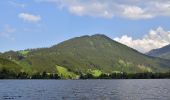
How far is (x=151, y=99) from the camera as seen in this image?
107 meters

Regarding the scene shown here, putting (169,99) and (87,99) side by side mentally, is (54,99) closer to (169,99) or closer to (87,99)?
(87,99)

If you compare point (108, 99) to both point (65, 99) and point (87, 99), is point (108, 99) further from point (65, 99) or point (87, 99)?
point (65, 99)

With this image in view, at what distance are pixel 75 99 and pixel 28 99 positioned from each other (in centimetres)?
1362

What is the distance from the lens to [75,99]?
348 ft

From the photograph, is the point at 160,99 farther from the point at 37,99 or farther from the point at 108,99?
the point at 37,99

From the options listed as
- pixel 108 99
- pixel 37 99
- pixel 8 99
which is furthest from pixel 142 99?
pixel 8 99

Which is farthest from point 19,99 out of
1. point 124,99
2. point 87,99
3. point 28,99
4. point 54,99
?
point 124,99

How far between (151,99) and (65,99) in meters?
25.2

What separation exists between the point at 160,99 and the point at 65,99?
2760 centimetres

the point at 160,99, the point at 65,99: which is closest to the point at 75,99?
the point at 65,99

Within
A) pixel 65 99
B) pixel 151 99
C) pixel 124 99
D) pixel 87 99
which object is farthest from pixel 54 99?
pixel 151 99

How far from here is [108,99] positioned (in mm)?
105750

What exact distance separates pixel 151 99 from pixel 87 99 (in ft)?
61.6

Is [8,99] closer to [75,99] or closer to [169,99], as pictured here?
[75,99]
